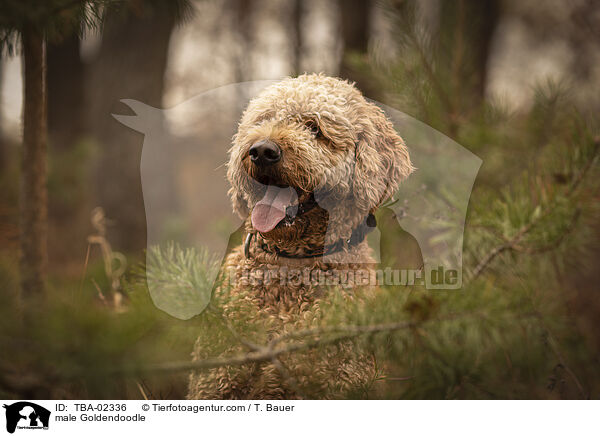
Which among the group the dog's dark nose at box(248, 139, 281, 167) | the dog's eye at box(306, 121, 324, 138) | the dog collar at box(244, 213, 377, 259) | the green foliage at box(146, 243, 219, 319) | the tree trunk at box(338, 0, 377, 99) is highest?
the tree trunk at box(338, 0, 377, 99)

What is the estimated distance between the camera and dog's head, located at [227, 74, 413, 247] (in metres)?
1.18

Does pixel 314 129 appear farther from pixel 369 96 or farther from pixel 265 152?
pixel 369 96

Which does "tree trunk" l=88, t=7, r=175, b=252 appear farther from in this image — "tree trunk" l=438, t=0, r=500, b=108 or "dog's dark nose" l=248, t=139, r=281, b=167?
"tree trunk" l=438, t=0, r=500, b=108

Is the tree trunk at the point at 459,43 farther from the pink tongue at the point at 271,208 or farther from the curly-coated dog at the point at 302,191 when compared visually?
the pink tongue at the point at 271,208

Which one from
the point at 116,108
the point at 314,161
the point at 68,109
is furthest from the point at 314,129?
the point at 68,109

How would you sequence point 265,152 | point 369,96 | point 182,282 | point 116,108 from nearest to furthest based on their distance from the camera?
point 182,282
point 265,152
point 369,96
point 116,108

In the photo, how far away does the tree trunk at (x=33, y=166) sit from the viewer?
114 cm

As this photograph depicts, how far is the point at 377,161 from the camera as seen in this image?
1250 millimetres

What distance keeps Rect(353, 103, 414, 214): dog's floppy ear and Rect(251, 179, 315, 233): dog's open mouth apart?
186mm

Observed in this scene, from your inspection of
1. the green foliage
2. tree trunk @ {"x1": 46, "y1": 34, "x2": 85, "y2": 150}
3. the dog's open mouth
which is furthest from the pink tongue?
tree trunk @ {"x1": 46, "y1": 34, "x2": 85, "y2": 150}

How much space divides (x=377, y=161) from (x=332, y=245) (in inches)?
→ 12.8

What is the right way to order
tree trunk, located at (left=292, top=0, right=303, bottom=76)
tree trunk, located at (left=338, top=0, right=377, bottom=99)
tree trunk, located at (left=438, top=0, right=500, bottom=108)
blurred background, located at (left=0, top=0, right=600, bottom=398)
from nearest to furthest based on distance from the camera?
blurred background, located at (left=0, top=0, right=600, bottom=398), tree trunk, located at (left=292, top=0, right=303, bottom=76), tree trunk, located at (left=438, top=0, right=500, bottom=108), tree trunk, located at (left=338, top=0, right=377, bottom=99)

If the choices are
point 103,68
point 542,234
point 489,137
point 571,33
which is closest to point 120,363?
point 542,234

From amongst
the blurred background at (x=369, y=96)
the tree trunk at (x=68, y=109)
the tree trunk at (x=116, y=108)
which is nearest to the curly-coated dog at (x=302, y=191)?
the blurred background at (x=369, y=96)
